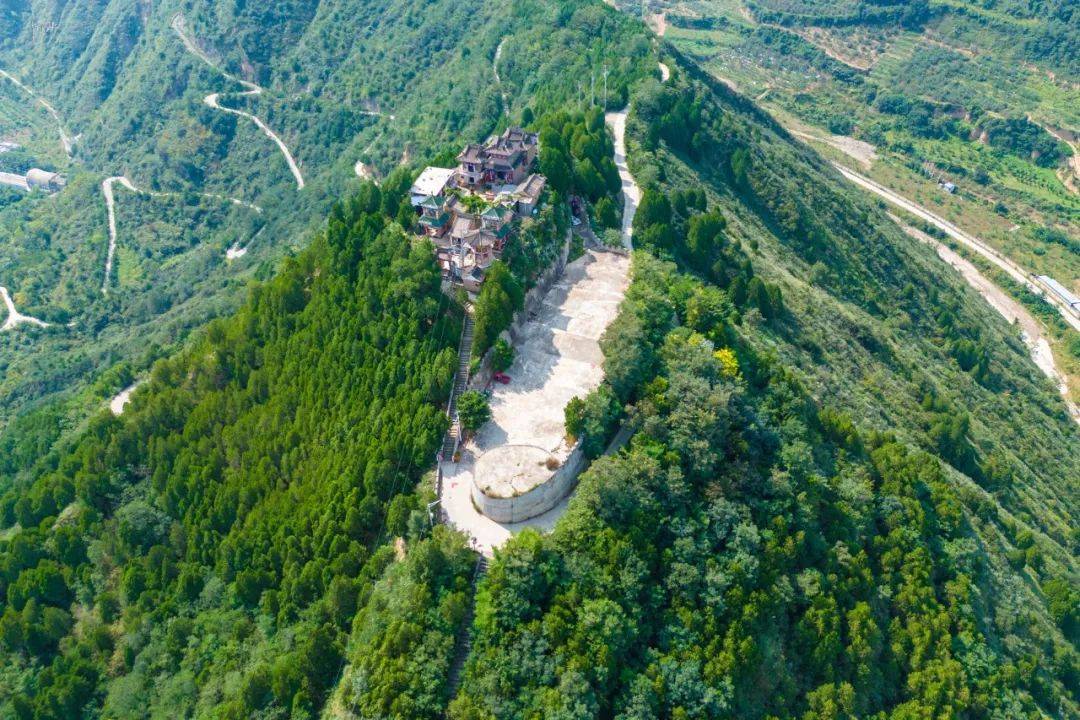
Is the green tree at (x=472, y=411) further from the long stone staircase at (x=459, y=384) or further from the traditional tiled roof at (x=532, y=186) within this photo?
the traditional tiled roof at (x=532, y=186)

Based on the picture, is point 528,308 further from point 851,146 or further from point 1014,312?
point 851,146

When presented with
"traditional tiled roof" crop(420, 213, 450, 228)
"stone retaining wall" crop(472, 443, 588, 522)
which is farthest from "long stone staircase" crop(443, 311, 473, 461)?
"traditional tiled roof" crop(420, 213, 450, 228)

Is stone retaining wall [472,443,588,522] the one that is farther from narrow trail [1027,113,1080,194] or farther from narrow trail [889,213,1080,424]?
narrow trail [1027,113,1080,194]

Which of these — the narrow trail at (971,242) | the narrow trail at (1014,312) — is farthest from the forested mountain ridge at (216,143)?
the narrow trail at (971,242)

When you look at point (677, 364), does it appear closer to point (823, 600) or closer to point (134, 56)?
point (823, 600)

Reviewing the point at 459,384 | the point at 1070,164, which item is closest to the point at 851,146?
the point at 1070,164

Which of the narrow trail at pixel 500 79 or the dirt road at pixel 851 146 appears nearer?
the narrow trail at pixel 500 79

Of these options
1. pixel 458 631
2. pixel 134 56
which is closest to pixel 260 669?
pixel 458 631
